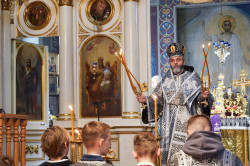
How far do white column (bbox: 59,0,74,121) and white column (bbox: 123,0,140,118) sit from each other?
130cm

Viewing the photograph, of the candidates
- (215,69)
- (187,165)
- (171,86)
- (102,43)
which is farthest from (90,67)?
(215,69)

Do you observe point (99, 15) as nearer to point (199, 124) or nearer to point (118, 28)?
point (118, 28)

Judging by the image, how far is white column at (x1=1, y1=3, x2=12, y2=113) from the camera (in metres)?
11.5

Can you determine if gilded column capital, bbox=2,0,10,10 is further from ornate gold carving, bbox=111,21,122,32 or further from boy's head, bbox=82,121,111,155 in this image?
boy's head, bbox=82,121,111,155

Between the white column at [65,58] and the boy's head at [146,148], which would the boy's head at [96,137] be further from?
the white column at [65,58]

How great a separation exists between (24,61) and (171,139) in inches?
257

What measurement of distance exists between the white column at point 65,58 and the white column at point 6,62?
1297mm

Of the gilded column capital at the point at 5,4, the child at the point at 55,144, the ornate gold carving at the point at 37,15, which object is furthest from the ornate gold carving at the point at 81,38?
the child at the point at 55,144

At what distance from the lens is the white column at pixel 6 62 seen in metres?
11.5

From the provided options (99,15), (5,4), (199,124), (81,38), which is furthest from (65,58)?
(199,124)

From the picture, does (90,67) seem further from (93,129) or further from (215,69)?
(215,69)

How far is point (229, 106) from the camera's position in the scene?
47.9ft

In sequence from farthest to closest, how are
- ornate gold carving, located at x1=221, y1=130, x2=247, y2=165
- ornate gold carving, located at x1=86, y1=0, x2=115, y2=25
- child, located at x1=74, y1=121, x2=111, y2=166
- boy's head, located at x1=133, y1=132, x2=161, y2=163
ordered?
ornate gold carving, located at x1=221, y1=130, x2=247, y2=165 < ornate gold carving, located at x1=86, y1=0, x2=115, y2=25 < child, located at x1=74, y1=121, x2=111, y2=166 < boy's head, located at x1=133, y1=132, x2=161, y2=163

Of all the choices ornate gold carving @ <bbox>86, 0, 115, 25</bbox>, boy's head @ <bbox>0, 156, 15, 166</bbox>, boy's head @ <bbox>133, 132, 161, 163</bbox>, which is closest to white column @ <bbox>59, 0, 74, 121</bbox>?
ornate gold carving @ <bbox>86, 0, 115, 25</bbox>
